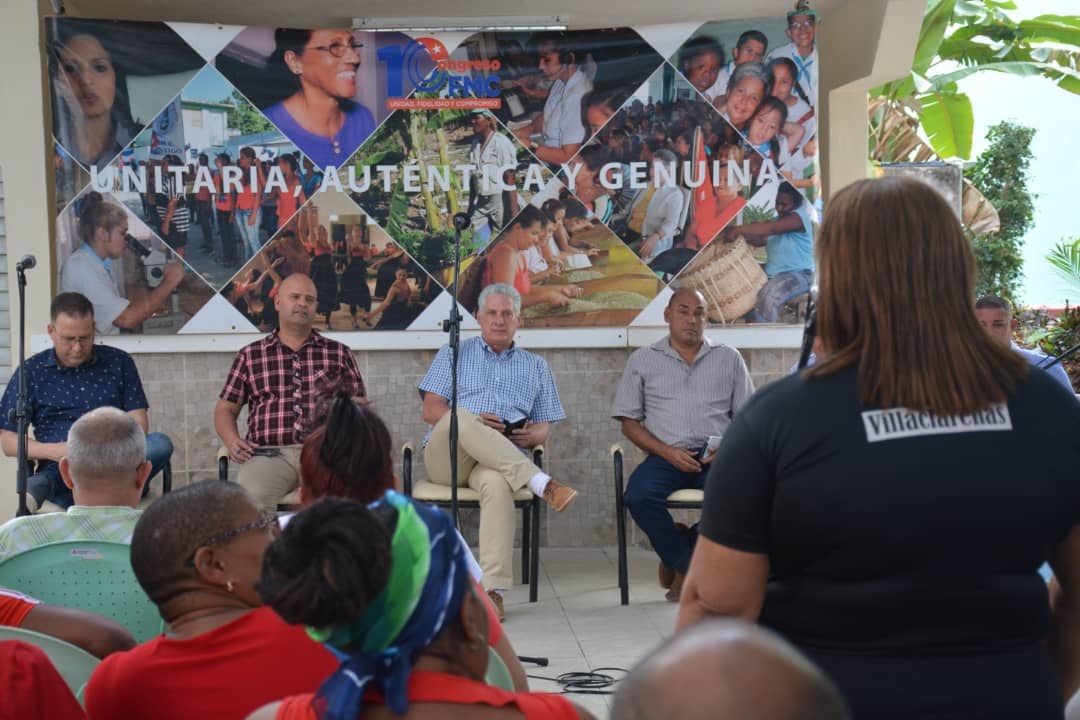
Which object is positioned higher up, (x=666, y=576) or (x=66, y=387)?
(x=66, y=387)

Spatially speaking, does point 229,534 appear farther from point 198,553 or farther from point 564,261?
point 564,261

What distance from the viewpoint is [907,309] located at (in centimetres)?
157

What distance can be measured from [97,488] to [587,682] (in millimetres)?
1843

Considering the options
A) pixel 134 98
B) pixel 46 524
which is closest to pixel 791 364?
pixel 134 98

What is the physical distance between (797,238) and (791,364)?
25.6 inches

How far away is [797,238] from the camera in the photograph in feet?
19.9

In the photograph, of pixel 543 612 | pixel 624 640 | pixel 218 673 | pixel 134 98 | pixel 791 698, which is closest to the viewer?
pixel 791 698

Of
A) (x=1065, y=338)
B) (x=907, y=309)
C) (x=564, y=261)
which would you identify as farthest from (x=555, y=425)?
(x=1065, y=338)

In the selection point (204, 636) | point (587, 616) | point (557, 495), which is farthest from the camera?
point (557, 495)

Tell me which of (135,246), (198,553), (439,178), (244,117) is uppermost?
(244,117)

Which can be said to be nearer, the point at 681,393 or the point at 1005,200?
the point at 681,393

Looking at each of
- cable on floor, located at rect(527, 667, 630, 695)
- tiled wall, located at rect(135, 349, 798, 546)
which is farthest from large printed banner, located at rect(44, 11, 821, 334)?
cable on floor, located at rect(527, 667, 630, 695)

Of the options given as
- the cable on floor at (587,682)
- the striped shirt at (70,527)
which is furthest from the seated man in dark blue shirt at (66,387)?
the striped shirt at (70,527)

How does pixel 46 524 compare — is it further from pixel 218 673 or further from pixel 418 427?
pixel 418 427
